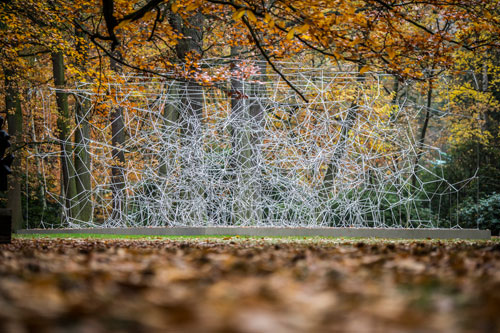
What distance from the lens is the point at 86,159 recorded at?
1495cm

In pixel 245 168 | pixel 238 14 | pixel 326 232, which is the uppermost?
pixel 238 14

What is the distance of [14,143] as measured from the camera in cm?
1442

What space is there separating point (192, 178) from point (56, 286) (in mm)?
10249

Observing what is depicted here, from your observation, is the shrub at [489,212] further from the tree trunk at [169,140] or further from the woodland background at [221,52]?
the tree trunk at [169,140]

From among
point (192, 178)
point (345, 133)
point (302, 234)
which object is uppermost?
point (345, 133)

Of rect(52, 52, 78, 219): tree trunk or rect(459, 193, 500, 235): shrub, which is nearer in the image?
rect(459, 193, 500, 235): shrub

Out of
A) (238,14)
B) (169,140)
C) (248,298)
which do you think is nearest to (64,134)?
(169,140)

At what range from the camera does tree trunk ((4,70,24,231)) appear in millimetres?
14486

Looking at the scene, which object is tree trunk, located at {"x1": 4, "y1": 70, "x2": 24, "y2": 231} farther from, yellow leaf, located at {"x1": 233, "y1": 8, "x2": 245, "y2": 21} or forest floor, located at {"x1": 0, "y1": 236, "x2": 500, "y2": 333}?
forest floor, located at {"x1": 0, "y1": 236, "x2": 500, "y2": 333}

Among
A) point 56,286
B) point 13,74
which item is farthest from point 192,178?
point 56,286

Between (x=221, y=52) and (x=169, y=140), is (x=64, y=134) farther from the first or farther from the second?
(x=221, y=52)

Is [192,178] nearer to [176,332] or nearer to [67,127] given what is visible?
[67,127]

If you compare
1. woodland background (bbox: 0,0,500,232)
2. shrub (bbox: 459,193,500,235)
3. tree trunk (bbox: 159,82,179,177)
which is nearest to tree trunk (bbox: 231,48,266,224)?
woodland background (bbox: 0,0,500,232)

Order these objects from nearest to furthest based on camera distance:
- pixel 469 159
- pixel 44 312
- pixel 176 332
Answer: pixel 176 332
pixel 44 312
pixel 469 159
